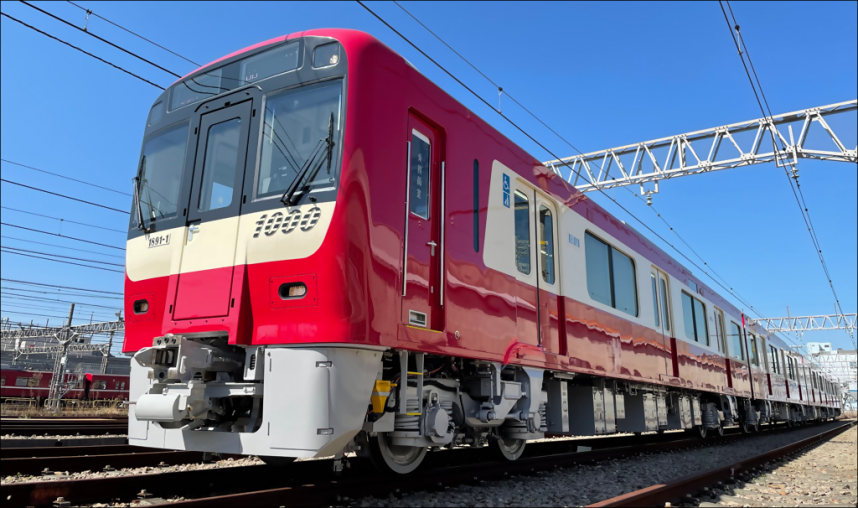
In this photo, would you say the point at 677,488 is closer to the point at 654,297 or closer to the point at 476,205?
the point at 476,205

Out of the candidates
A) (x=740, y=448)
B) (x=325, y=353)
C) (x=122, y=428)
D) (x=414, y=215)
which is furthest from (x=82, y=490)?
(x=740, y=448)

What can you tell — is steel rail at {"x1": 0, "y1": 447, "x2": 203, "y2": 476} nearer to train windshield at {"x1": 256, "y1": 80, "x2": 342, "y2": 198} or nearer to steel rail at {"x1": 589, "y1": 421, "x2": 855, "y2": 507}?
train windshield at {"x1": 256, "y1": 80, "x2": 342, "y2": 198}

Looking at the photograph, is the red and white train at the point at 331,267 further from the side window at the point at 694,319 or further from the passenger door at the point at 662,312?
the side window at the point at 694,319

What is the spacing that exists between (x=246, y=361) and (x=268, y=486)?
136 cm

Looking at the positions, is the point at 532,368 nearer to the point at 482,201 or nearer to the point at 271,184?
the point at 482,201

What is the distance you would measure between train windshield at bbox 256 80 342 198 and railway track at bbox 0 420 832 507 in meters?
2.25

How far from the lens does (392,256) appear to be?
454cm

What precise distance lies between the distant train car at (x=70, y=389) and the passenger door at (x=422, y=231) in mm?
27627

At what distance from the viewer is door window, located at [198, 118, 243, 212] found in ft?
16.6

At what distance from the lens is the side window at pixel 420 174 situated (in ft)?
16.3

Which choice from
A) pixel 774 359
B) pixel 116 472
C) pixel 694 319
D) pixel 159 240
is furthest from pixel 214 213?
pixel 774 359

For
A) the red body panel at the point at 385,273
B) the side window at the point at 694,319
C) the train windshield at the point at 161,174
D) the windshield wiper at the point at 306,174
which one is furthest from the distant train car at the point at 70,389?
the windshield wiper at the point at 306,174

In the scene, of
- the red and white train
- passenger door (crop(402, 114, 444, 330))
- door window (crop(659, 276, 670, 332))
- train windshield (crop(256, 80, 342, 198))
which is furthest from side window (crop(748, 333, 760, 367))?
train windshield (crop(256, 80, 342, 198))

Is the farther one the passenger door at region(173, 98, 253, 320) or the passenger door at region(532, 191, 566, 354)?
the passenger door at region(532, 191, 566, 354)
